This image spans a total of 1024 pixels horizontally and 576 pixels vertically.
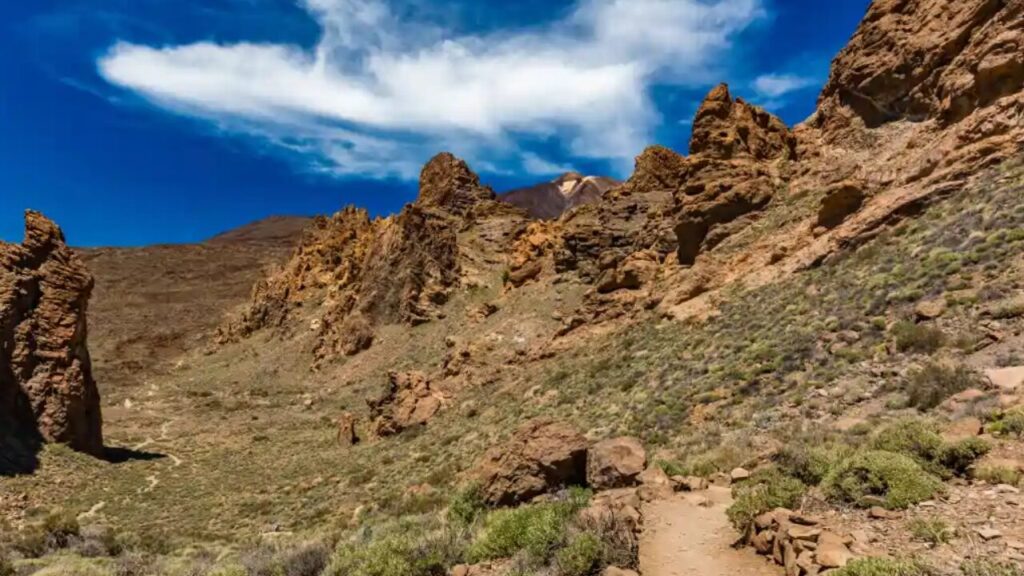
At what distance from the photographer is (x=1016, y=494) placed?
251 inches

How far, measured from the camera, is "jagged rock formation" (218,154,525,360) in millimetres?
59469

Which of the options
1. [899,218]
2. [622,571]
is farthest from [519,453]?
[899,218]

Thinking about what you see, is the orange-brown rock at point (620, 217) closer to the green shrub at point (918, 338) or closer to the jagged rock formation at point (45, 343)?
the green shrub at point (918, 338)

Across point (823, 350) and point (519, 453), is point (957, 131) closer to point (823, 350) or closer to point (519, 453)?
point (823, 350)

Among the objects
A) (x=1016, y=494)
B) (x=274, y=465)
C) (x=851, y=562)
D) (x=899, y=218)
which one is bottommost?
(x=274, y=465)

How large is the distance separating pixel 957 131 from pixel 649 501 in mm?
21225

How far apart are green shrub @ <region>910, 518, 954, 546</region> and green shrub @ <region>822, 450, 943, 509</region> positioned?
614mm

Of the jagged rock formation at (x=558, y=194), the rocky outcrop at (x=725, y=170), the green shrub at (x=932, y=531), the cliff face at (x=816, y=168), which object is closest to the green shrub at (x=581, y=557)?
the green shrub at (x=932, y=531)

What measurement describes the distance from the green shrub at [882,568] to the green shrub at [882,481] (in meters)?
1.76

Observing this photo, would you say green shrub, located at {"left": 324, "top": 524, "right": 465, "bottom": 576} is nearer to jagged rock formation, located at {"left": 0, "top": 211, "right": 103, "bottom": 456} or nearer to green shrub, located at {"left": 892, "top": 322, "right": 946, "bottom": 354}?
green shrub, located at {"left": 892, "top": 322, "right": 946, "bottom": 354}

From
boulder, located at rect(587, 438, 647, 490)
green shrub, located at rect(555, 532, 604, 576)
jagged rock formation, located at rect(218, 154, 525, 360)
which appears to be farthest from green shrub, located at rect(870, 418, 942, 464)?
jagged rock formation, located at rect(218, 154, 525, 360)

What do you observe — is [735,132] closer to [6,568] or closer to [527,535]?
[527,535]

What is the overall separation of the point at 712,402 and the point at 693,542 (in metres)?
9.90

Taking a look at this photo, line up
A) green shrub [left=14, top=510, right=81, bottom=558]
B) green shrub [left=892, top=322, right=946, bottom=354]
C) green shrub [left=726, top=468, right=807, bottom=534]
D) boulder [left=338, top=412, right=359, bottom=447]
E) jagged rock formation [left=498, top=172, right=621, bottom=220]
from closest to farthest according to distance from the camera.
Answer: green shrub [left=726, top=468, right=807, bottom=534]
green shrub [left=14, top=510, right=81, bottom=558]
green shrub [left=892, top=322, right=946, bottom=354]
boulder [left=338, top=412, right=359, bottom=447]
jagged rock formation [left=498, top=172, right=621, bottom=220]
